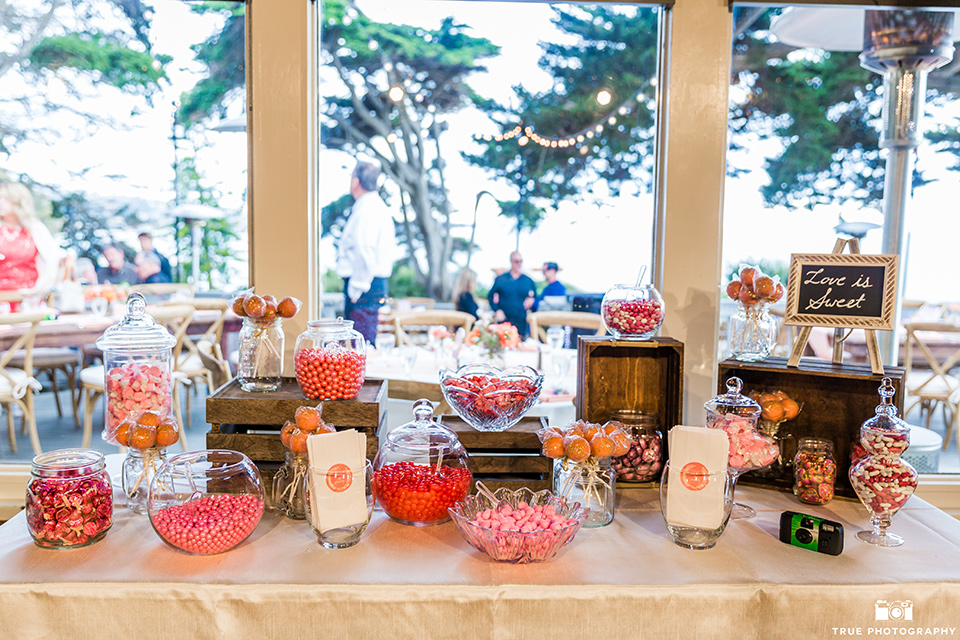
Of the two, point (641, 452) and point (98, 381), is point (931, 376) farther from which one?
point (98, 381)

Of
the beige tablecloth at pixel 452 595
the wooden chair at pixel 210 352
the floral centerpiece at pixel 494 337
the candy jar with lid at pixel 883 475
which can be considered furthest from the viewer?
the floral centerpiece at pixel 494 337

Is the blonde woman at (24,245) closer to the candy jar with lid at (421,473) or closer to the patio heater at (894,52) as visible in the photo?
the candy jar with lid at (421,473)

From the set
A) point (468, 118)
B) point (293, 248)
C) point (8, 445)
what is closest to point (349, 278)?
point (293, 248)

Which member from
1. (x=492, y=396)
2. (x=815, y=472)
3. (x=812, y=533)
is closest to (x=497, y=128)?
(x=492, y=396)

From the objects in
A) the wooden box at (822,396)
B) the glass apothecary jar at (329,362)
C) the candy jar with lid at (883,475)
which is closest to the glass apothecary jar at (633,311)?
the wooden box at (822,396)

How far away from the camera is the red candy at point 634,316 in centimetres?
174

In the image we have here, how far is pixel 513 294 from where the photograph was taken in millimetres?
2381

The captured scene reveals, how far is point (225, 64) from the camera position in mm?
2000

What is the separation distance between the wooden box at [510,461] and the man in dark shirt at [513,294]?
833 mm

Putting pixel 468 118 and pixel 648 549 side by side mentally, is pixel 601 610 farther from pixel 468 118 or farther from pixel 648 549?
pixel 468 118

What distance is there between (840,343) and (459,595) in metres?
1.15

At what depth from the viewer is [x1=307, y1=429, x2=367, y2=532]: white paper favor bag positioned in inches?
51.1

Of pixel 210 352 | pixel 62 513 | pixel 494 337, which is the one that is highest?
pixel 494 337

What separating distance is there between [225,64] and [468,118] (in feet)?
2.38
